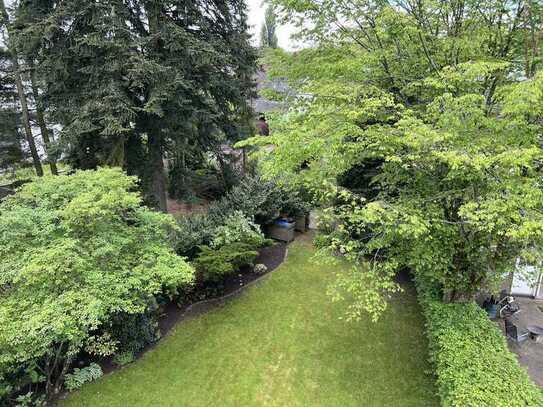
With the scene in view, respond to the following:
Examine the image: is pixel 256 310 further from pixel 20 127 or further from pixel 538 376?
pixel 20 127

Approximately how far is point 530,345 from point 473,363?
3.66 m

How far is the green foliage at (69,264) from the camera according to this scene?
5.21 m

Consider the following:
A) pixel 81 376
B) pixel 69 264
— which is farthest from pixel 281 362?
pixel 69 264

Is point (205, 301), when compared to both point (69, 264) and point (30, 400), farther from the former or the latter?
point (69, 264)

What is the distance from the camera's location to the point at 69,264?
5762mm

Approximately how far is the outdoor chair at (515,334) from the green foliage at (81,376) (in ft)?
31.6

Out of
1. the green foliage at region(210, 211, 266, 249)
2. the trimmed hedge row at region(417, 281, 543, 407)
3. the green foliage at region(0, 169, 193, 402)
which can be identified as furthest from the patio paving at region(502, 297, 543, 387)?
the green foliage at region(0, 169, 193, 402)

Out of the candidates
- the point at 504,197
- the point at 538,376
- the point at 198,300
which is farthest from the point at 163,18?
the point at 538,376

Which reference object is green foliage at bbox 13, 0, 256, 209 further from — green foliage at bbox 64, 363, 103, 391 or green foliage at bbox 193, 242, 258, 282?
green foliage at bbox 64, 363, 103, 391

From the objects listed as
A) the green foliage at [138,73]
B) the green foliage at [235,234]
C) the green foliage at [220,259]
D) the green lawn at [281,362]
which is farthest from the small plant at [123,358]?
the green foliage at [138,73]

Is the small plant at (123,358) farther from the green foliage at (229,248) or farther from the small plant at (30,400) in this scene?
the green foliage at (229,248)

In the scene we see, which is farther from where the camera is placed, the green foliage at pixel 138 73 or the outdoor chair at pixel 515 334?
the green foliage at pixel 138 73

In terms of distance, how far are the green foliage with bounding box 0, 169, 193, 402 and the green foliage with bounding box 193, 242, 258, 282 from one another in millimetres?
1921

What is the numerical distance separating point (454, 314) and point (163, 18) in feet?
36.9
